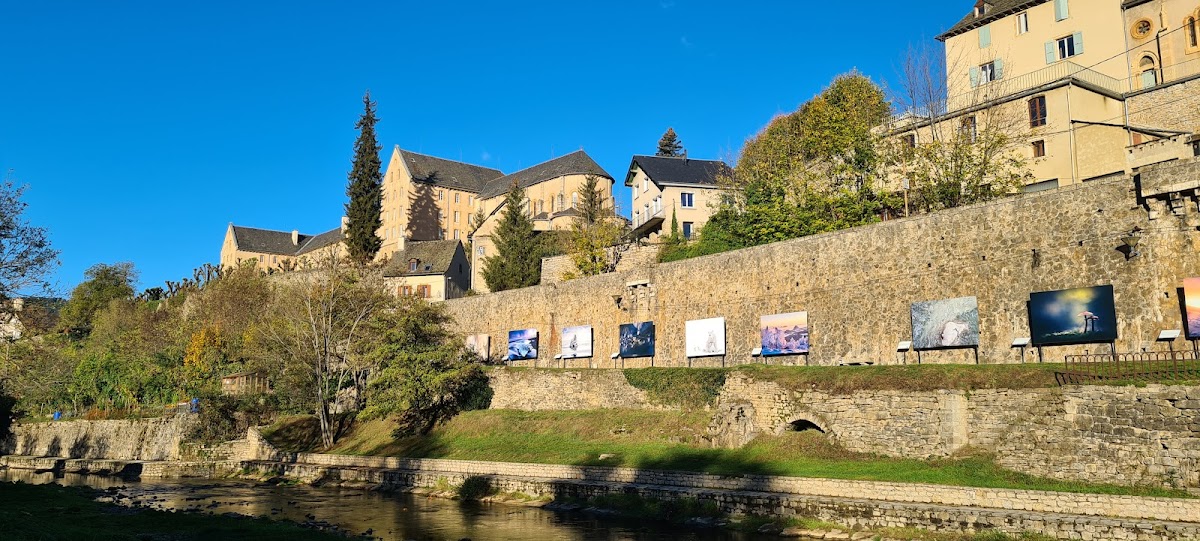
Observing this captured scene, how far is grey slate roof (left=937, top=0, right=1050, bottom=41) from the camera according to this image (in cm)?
4419

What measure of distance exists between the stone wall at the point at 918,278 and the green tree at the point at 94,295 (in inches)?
2291

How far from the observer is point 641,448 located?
30.0 metres

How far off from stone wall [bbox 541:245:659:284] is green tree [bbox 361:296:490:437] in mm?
10591

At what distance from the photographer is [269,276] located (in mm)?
75250

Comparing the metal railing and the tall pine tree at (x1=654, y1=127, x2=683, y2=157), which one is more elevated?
the tall pine tree at (x1=654, y1=127, x2=683, y2=157)

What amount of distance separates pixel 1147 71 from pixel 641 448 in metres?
31.9

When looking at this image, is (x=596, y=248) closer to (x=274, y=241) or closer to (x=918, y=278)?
(x=918, y=278)

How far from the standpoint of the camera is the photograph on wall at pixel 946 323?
27953mm

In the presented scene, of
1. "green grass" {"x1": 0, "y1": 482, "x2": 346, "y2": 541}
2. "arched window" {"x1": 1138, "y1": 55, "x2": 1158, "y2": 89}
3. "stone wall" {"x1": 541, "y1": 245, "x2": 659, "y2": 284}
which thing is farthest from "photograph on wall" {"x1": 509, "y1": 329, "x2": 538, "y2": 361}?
"arched window" {"x1": 1138, "y1": 55, "x2": 1158, "y2": 89}

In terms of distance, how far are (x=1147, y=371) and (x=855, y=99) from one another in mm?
32534

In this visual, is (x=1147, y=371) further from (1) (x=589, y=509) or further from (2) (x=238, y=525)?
(2) (x=238, y=525)

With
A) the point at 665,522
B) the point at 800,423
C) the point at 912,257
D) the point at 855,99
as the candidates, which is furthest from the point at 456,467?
the point at 855,99

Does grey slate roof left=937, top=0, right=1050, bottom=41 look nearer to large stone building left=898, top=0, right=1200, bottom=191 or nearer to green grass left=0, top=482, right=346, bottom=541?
large stone building left=898, top=0, right=1200, bottom=191

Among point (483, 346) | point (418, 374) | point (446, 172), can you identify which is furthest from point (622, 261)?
point (446, 172)
